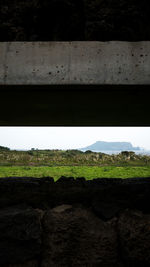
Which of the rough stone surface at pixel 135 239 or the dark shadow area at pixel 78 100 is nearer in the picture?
the dark shadow area at pixel 78 100

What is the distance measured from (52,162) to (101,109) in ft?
58.9

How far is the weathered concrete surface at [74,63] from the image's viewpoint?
1.95 metres

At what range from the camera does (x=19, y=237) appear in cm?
259

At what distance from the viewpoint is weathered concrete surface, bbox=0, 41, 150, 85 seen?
1.95 metres

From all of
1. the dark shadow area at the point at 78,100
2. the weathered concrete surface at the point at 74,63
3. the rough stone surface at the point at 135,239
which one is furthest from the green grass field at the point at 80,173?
the weathered concrete surface at the point at 74,63

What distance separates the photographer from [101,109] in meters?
2.90

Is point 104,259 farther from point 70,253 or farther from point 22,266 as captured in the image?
point 22,266

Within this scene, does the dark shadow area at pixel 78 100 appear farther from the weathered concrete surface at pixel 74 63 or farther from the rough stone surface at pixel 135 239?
the rough stone surface at pixel 135 239
